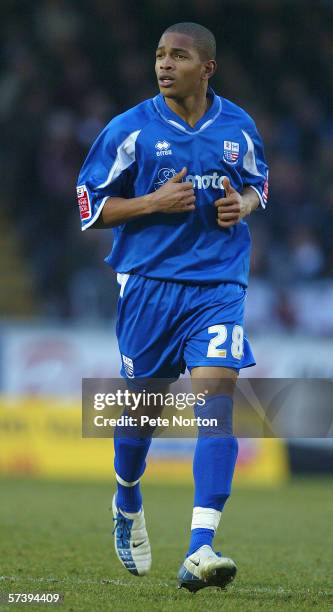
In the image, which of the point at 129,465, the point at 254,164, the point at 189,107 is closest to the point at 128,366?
the point at 129,465

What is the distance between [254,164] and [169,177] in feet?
1.60

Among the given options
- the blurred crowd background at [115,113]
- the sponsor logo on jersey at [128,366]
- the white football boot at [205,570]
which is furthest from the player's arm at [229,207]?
the blurred crowd background at [115,113]

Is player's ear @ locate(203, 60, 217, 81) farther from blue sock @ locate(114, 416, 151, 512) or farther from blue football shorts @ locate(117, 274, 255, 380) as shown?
blue sock @ locate(114, 416, 151, 512)

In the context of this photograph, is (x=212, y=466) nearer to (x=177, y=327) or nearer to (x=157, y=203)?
(x=177, y=327)

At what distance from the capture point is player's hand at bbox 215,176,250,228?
534 centimetres

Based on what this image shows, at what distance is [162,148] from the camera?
211 inches

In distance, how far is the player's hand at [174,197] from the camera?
525cm

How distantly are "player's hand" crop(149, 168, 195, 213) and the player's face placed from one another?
1.25 ft

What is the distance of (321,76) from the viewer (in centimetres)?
1716

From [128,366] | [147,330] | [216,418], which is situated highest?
[147,330]

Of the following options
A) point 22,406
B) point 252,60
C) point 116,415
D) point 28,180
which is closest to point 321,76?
point 252,60

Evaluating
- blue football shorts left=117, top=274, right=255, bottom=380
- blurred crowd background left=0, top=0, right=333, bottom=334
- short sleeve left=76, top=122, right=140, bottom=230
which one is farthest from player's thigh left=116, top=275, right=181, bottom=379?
blurred crowd background left=0, top=0, right=333, bottom=334

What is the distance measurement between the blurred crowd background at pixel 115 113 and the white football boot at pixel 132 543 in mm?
7931

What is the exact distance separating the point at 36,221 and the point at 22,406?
280 centimetres
